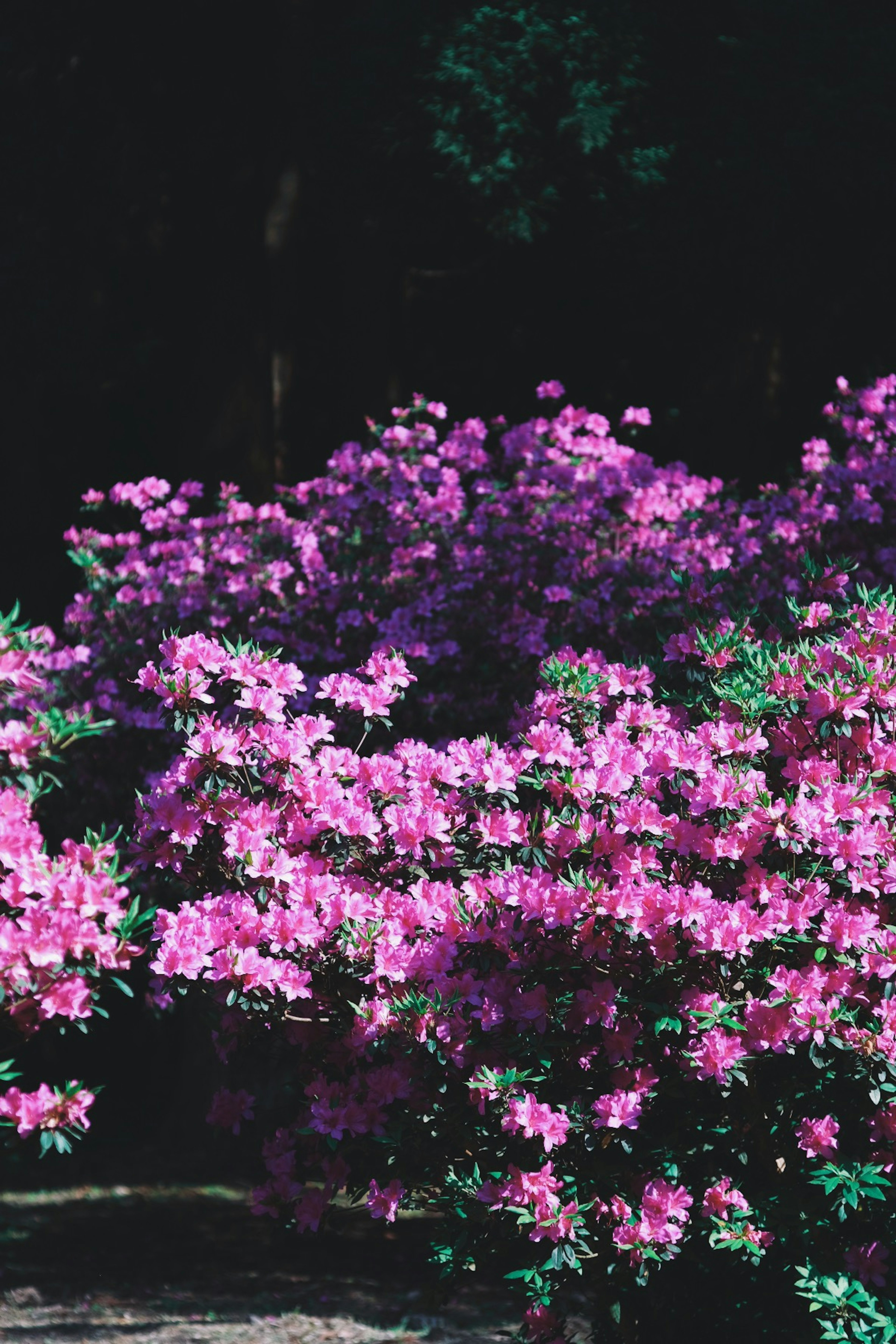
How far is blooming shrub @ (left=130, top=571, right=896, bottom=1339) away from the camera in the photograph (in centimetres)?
293

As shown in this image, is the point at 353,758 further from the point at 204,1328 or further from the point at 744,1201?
the point at 204,1328

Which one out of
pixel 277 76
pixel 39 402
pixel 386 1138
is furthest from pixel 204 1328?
pixel 277 76

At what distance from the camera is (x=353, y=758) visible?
3.50 m

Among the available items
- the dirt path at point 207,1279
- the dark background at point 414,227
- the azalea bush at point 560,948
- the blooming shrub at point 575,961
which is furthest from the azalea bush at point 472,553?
the dirt path at point 207,1279

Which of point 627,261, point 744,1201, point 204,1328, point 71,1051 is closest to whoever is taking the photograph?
point 744,1201

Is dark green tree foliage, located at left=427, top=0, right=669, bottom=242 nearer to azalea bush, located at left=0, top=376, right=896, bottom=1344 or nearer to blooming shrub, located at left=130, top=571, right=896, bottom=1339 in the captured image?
azalea bush, located at left=0, top=376, right=896, bottom=1344

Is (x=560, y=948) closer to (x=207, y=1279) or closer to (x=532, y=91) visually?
(x=207, y=1279)

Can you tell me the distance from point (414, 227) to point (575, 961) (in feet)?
21.0

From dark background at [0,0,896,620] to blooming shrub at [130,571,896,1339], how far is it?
184 inches

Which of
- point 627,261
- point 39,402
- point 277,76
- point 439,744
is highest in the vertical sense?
point 277,76

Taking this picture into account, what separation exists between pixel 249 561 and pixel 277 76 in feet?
12.2

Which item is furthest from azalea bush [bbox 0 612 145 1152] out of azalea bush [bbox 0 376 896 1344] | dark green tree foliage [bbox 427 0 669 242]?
dark green tree foliage [bbox 427 0 669 242]

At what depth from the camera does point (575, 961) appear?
9.98 ft

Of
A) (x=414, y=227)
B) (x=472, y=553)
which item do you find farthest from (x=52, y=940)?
(x=414, y=227)
